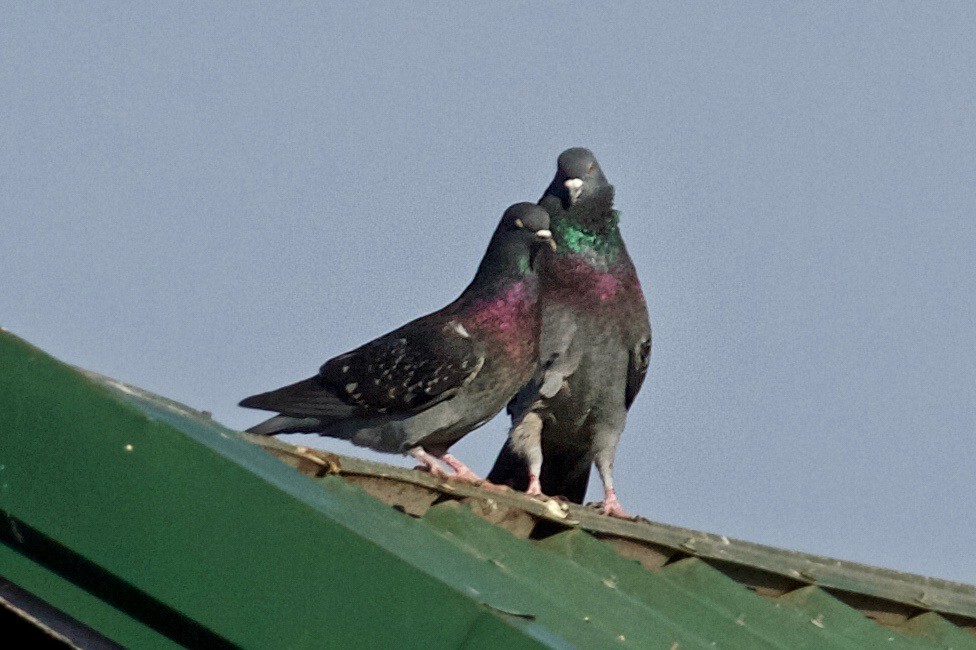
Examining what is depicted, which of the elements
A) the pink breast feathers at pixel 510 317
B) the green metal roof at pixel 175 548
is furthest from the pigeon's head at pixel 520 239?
the green metal roof at pixel 175 548

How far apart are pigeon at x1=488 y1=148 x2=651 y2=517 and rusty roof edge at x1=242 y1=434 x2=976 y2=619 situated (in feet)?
8.76

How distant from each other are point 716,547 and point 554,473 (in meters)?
4.72

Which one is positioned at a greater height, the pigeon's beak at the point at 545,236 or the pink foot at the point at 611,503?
the pigeon's beak at the point at 545,236

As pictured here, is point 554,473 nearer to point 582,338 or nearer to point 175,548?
point 582,338

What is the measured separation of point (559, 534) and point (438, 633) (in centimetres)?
220

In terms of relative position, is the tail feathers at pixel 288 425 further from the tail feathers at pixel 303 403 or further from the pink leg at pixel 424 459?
the pink leg at pixel 424 459

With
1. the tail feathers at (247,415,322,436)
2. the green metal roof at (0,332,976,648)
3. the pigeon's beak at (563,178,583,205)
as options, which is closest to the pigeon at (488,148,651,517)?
the pigeon's beak at (563,178,583,205)

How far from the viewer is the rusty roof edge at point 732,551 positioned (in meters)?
4.40

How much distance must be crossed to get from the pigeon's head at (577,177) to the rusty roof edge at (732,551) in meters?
3.18

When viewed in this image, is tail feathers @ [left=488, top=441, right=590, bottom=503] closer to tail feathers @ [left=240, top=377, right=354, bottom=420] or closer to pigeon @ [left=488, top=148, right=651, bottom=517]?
pigeon @ [left=488, top=148, right=651, bottom=517]

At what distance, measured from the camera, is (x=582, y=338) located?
374 inches

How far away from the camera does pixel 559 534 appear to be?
484cm

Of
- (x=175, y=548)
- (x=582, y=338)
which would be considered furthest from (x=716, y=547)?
(x=582, y=338)

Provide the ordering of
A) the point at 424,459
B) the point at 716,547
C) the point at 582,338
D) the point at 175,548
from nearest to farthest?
the point at 175,548
the point at 716,547
the point at 424,459
the point at 582,338
